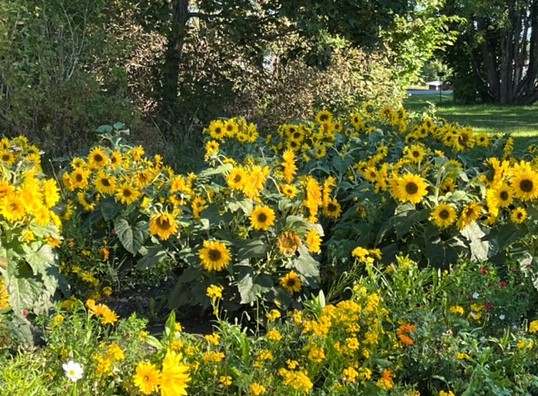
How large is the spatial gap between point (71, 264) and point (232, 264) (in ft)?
3.08

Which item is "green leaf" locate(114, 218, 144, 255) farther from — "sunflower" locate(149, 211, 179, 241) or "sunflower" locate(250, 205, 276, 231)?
"sunflower" locate(250, 205, 276, 231)

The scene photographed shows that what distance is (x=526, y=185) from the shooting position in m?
3.24

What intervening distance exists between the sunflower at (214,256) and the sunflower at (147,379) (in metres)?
0.91

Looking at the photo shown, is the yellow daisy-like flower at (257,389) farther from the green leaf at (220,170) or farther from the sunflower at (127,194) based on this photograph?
the sunflower at (127,194)

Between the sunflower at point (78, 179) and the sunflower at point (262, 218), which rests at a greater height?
the sunflower at point (78, 179)

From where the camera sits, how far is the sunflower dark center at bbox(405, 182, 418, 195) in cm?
348

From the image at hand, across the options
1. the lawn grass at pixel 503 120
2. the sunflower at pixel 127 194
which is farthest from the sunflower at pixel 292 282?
the lawn grass at pixel 503 120

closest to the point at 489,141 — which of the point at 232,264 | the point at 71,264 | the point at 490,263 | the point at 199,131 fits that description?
the point at 490,263

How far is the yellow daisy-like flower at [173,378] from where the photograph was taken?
2.38m

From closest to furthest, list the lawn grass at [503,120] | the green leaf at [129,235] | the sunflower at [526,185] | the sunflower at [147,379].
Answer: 1. the sunflower at [147,379]
2. the sunflower at [526,185]
3. the green leaf at [129,235]
4. the lawn grass at [503,120]

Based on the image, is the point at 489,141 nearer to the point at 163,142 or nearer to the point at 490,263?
the point at 490,263

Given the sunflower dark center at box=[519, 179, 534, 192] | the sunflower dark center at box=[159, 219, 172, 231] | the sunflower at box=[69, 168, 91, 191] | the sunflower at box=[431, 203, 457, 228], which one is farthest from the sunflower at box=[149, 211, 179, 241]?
the sunflower dark center at box=[519, 179, 534, 192]

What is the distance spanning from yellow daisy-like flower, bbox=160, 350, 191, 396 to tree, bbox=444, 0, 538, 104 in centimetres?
2044

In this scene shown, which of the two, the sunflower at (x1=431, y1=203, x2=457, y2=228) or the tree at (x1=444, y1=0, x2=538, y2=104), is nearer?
the sunflower at (x1=431, y1=203, x2=457, y2=228)
